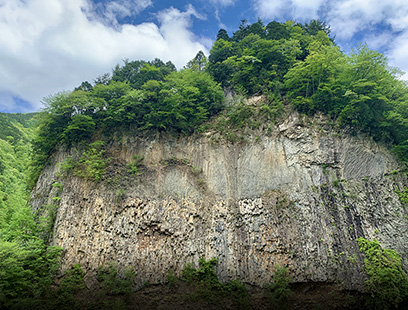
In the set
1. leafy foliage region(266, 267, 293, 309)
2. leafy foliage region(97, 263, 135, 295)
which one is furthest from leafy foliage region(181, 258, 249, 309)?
leafy foliage region(97, 263, 135, 295)

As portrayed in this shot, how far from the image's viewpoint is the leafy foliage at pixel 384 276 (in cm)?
1073

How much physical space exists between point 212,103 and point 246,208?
8.43 m

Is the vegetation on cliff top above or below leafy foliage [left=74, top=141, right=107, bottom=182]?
above

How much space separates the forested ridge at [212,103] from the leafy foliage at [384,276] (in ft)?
21.9

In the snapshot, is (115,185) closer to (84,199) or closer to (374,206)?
(84,199)

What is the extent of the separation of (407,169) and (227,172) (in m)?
10.9

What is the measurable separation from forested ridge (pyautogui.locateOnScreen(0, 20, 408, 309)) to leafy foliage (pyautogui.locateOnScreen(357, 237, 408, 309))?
21.9 ft

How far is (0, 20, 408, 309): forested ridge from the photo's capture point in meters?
13.8

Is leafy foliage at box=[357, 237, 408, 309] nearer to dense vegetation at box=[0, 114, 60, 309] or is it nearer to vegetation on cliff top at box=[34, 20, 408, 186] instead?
vegetation on cliff top at box=[34, 20, 408, 186]

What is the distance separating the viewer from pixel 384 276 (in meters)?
11.1

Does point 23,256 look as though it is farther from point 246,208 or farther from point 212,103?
point 212,103

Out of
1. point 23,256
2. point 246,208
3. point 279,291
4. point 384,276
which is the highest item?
point 246,208

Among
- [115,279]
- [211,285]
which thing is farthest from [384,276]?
[115,279]

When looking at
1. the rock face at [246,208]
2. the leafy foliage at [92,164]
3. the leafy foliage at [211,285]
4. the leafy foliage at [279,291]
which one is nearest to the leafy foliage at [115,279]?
the rock face at [246,208]
